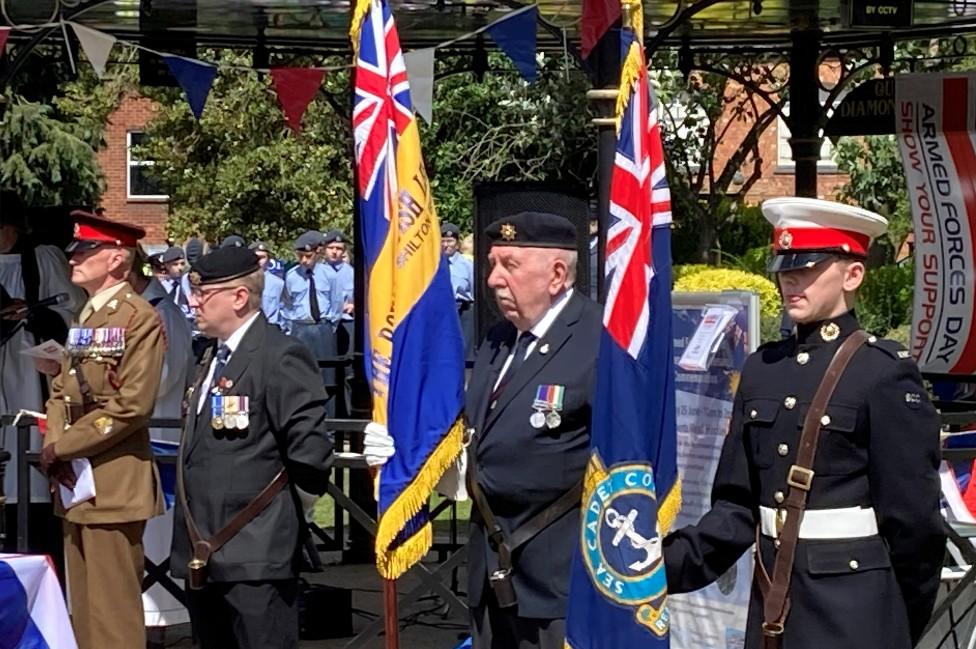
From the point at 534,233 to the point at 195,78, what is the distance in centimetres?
418

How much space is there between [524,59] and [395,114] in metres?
2.48

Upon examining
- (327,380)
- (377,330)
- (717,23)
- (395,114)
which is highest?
(717,23)

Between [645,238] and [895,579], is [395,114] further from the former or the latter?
[895,579]

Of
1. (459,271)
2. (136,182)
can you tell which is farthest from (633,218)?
(136,182)

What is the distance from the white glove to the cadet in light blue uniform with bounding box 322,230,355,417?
408 inches

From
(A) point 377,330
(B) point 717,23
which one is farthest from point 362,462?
(B) point 717,23

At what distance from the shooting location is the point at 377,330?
6.12 m

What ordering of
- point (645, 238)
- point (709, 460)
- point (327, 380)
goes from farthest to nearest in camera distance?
point (327, 380) < point (709, 460) < point (645, 238)

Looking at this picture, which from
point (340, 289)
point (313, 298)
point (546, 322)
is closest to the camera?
point (546, 322)

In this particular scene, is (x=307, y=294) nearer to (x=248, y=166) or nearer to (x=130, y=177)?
(x=248, y=166)

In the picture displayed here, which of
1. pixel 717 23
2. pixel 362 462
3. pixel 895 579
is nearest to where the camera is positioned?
pixel 895 579

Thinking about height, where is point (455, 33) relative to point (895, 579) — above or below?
above

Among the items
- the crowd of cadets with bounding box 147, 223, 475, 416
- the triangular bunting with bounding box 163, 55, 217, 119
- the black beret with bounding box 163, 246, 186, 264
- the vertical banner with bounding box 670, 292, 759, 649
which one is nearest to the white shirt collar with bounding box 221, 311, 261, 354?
the vertical banner with bounding box 670, 292, 759, 649

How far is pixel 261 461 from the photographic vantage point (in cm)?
636
